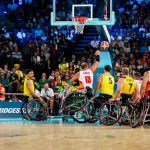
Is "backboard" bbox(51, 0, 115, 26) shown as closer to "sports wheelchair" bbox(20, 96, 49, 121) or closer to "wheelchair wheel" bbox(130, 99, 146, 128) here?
"sports wheelchair" bbox(20, 96, 49, 121)

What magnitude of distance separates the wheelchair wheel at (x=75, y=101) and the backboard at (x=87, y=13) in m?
3.85

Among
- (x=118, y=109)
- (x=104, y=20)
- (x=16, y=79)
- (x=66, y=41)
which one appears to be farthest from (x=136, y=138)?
(x=66, y=41)

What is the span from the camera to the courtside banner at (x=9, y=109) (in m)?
12.7

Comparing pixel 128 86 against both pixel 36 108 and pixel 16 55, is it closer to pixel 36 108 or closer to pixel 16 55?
pixel 36 108

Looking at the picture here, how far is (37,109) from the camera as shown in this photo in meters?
10.9

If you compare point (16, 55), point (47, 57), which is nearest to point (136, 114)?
point (47, 57)

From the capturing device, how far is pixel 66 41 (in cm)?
1855

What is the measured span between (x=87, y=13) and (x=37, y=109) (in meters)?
4.30

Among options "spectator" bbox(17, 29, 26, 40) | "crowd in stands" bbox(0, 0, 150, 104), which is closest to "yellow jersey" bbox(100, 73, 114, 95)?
"crowd in stands" bbox(0, 0, 150, 104)

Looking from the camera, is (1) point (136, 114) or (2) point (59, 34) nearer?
(1) point (136, 114)

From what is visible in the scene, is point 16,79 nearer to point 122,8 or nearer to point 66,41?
point 66,41

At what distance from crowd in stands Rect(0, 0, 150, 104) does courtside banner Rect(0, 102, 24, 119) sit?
1898 mm

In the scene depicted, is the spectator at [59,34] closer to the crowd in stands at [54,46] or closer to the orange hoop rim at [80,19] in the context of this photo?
the crowd in stands at [54,46]

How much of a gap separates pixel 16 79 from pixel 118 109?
7.69 m
